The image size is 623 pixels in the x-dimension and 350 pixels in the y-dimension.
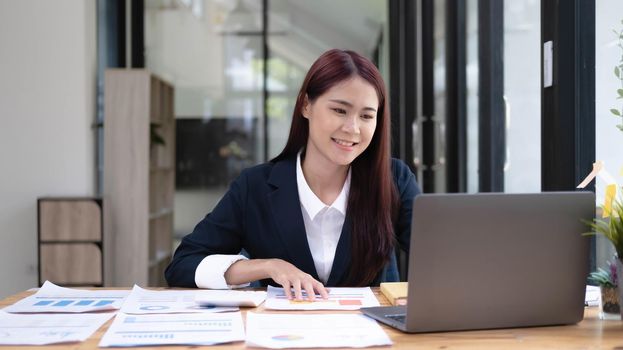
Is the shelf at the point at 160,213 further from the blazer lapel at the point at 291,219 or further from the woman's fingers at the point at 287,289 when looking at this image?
the woman's fingers at the point at 287,289

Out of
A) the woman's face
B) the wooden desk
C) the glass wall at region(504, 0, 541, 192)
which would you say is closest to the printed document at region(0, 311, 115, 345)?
the wooden desk

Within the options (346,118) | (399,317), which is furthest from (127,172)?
(399,317)

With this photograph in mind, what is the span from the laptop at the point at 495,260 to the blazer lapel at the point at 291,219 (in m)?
0.66

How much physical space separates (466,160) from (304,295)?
2319mm

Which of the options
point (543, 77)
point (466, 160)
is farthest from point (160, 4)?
point (543, 77)

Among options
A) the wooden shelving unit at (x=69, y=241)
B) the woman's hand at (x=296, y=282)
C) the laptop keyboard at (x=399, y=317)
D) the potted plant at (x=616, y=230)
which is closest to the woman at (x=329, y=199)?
the woman's hand at (x=296, y=282)

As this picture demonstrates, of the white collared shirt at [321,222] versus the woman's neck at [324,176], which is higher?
the woman's neck at [324,176]

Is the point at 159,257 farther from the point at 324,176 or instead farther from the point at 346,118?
the point at 346,118

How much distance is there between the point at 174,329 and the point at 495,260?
20.8 inches

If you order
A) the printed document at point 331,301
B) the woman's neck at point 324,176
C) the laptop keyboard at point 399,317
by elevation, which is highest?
the woman's neck at point 324,176

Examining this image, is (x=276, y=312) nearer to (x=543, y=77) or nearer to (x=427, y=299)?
(x=427, y=299)

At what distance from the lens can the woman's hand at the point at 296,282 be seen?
60.6 inches

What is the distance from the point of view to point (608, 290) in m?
1.34

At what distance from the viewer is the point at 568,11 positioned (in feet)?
6.53
